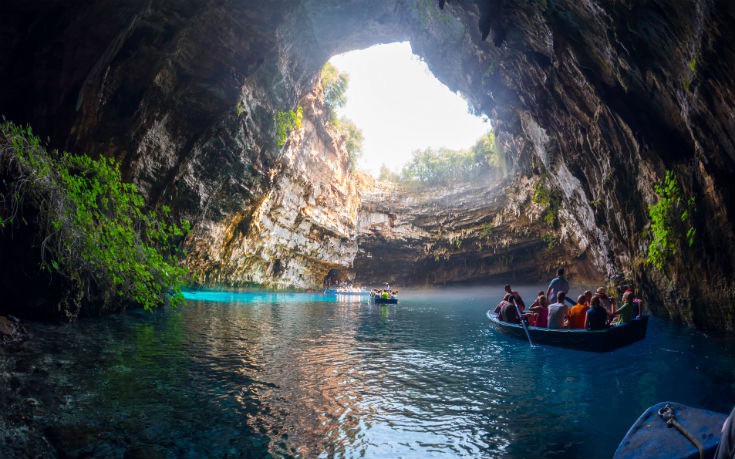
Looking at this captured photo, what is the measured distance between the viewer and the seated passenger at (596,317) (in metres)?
7.48

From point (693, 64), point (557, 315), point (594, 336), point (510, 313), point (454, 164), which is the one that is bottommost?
point (594, 336)

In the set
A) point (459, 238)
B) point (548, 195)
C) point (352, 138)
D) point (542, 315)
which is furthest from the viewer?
point (352, 138)

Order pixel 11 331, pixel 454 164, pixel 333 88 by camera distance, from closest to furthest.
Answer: pixel 11 331, pixel 333 88, pixel 454 164

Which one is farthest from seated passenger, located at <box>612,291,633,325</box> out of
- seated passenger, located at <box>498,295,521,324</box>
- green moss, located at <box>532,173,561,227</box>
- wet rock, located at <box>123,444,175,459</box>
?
green moss, located at <box>532,173,561,227</box>

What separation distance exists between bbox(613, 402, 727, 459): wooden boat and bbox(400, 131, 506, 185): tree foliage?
25.7 m

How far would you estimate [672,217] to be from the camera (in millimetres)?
8844

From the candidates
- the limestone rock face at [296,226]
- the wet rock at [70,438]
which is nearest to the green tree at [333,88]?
the limestone rock face at [296,226]

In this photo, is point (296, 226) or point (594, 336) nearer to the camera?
point (594, 336)

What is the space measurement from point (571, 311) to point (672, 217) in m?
3.86

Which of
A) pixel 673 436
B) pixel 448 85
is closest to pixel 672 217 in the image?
pixel 673 436

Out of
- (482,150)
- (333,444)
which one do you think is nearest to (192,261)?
(333,444)

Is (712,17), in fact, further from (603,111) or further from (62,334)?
(62,334)

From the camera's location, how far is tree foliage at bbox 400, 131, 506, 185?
29.1 meters

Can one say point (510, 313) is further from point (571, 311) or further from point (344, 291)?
point (344, 291)
